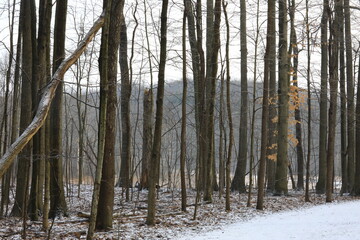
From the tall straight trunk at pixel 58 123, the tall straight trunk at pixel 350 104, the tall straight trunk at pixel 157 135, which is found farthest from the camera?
the tall straight trunk at pixel 350 104

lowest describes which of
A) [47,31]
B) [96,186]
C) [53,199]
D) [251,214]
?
[251,214]

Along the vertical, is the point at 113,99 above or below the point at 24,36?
below

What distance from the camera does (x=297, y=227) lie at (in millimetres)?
8320

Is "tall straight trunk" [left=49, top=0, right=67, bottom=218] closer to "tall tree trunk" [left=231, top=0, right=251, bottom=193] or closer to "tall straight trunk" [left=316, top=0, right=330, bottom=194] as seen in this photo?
"tall tree trunk" [left=231, top=0, right=251, bottom=193]

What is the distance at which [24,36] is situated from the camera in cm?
985

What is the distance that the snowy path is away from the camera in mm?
7195

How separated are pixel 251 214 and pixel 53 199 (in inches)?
219

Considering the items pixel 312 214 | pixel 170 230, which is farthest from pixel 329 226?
pixel 170 230

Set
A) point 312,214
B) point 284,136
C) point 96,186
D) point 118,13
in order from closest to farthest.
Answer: point 96,186
point 118,13
point 312,214
point 284,136

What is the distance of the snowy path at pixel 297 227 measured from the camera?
7195mm

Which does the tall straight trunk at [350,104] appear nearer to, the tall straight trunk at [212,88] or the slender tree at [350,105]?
the slender tree at [350,105]

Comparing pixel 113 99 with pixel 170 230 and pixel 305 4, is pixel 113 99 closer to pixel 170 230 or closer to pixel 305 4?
pixel 170 230

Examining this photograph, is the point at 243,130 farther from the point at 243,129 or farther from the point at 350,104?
the point at 350,104

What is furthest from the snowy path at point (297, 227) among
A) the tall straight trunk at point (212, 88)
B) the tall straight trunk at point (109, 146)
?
the tall straight trunk at point (212, 88)
